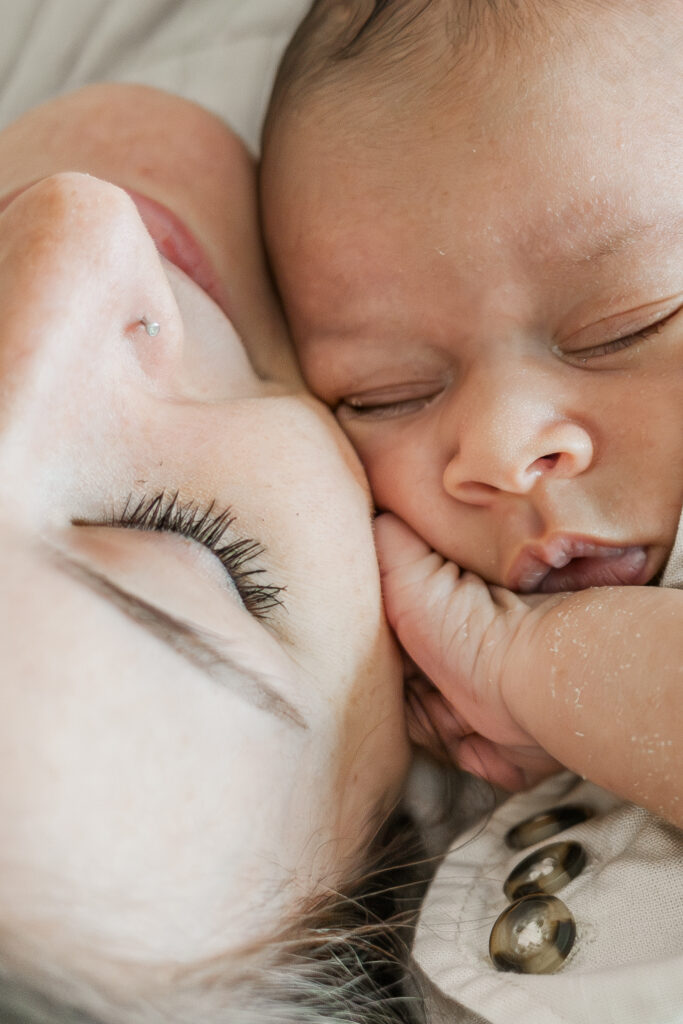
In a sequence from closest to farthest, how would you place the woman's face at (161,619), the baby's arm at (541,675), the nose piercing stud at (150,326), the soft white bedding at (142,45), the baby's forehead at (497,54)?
1. the woman's face at (161,619)
2. the baby's arm at (541,675)
3. the nose piercing stud at (150,326)
4. the baby's forehead at (497,54)
5. the soft white bedding at (142,45)

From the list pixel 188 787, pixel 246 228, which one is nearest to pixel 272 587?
pixel 188 787

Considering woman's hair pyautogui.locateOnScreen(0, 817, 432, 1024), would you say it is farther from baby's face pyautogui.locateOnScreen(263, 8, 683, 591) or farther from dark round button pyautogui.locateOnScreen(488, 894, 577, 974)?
baby's face pyautogui.locateOnScreen(263, 8, 683, 591)

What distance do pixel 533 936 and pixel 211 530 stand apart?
0.48 meters

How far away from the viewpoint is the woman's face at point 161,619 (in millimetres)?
681

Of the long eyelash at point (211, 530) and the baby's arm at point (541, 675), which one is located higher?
the long eyelash at point (211, 530)

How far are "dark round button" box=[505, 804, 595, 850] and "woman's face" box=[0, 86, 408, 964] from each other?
0.14m

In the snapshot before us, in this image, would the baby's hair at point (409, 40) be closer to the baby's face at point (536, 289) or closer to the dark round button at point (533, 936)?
the baby's face at point (536, 289)

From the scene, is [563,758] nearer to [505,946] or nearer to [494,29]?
[505,946]

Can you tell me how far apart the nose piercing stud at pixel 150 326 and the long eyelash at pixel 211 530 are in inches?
6.5

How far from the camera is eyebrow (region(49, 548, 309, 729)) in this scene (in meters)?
0.73

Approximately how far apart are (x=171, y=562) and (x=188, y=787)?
19cm

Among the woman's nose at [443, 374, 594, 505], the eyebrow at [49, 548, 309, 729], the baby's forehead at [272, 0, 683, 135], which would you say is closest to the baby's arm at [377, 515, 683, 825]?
the woman's nose at [443, 374, 594, 505]

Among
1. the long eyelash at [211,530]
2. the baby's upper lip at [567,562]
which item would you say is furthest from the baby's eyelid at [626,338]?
the long eyelash at [211,530]

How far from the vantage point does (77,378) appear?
83 centimetres
